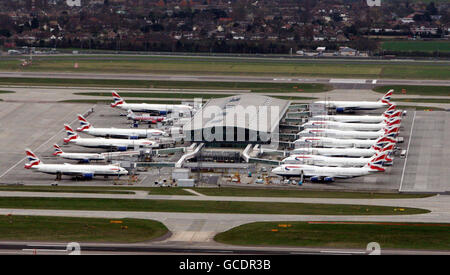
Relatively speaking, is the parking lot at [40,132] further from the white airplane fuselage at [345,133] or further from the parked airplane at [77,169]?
the white airplane fuselage at [345,133]

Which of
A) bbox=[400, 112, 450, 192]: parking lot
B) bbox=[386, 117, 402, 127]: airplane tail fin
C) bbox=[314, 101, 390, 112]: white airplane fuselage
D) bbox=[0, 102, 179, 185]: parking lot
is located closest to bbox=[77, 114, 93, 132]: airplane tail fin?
bbox=[0, 102, 179, 185]: parking lot

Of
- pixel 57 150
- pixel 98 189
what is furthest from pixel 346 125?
pixel 98 189

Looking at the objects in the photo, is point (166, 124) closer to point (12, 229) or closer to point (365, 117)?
point (365, 117)

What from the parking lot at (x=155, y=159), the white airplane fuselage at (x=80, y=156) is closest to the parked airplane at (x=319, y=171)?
the parking lot at (x=155, y=159)

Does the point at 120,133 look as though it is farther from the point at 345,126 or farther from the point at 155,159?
the point at 345,126
